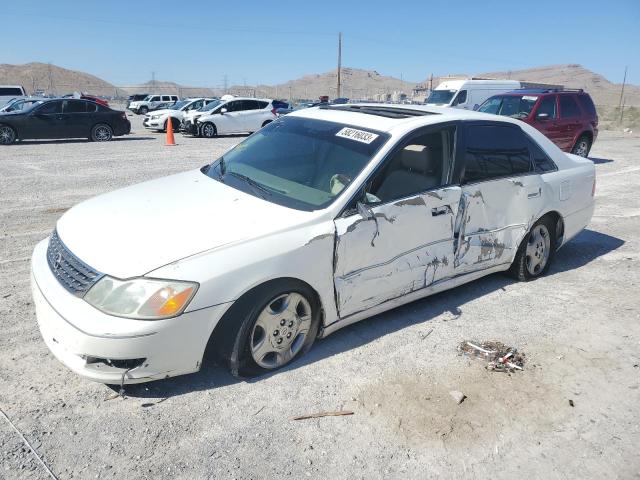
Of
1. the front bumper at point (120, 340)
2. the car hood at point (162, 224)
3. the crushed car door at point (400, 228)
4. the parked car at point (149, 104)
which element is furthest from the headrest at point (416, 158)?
the parked car at point (149, 104)

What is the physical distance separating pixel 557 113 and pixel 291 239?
36.9 feet

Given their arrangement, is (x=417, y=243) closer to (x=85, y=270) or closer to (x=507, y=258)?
(x=507, y=258)

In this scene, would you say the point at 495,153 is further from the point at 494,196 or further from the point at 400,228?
the point at 400,228

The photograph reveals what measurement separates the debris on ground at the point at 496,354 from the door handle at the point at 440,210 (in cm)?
99

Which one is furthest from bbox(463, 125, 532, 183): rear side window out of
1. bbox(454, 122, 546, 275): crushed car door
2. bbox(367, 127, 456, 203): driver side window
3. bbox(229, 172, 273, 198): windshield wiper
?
bbox(229, 172, 273, 198): windshield wiper

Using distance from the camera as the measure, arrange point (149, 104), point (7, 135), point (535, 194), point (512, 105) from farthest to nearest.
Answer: point (149, 104), point (7, 135), point (512, 105), point (535, 194)

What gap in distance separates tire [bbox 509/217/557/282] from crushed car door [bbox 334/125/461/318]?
1.13 m

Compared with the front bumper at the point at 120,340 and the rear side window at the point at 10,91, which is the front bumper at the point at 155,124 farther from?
the front bumper at the point at 120,340

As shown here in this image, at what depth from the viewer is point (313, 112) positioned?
4.57 metres

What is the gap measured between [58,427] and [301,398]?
1337 millimetres

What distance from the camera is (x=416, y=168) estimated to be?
398cm

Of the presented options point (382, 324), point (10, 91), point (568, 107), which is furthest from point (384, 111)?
point (10, 91)

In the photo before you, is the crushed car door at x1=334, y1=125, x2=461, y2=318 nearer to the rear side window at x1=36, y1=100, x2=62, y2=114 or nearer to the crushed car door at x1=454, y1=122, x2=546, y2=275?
the crushed car door at x1=454, y1=122, x2=546, y2=275

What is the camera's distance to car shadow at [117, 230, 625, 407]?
318cm
